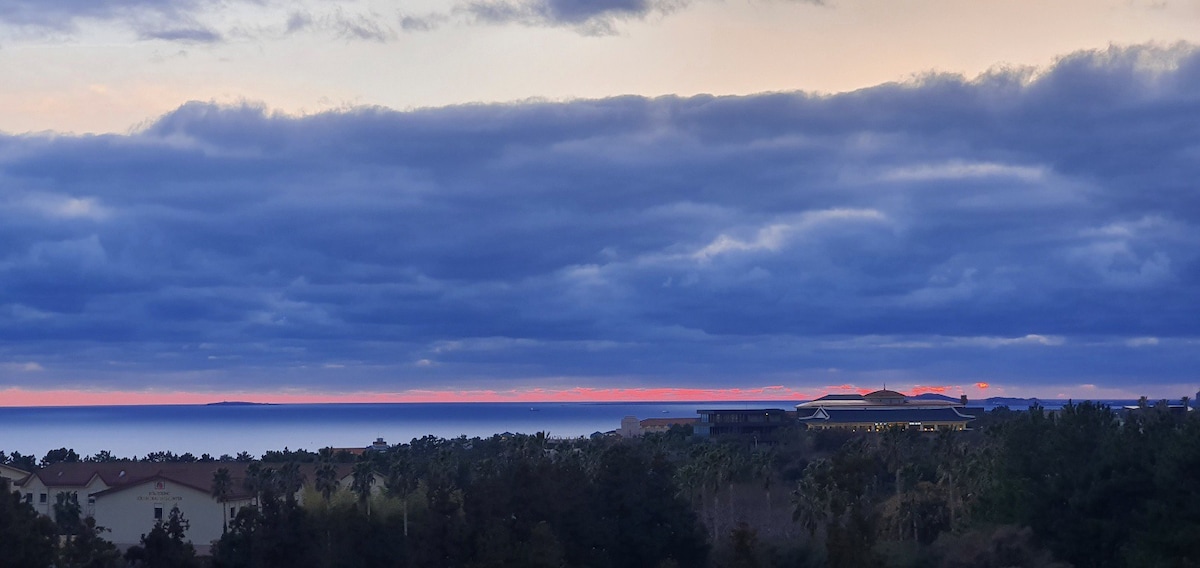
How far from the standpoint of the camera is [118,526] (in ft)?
295

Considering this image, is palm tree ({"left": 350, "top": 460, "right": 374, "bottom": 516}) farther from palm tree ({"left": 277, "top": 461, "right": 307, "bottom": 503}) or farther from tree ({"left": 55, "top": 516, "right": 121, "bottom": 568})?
tree ({"left": 55, "top": 516, "right": 121, "bottom": 568})

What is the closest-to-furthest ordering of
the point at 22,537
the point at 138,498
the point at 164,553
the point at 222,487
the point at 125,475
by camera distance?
the point at 22,537 < the point at 164,553 < the point at 222,487 < the point at 138,498 < the point at 125,475

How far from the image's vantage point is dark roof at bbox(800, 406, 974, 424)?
580 feet

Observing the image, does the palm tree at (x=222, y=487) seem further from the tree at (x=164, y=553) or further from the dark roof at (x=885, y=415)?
the dark roof at (x=885, y=415)

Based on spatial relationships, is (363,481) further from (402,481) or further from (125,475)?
(125,475)

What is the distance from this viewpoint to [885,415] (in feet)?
585

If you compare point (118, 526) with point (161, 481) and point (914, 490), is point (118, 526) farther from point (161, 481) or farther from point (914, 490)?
point (914, 490)

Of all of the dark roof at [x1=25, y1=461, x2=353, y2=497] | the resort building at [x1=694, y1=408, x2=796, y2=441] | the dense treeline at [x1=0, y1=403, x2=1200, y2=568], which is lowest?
the dense treeline at [x1=0, y1=403, x2=1200, y2=568]

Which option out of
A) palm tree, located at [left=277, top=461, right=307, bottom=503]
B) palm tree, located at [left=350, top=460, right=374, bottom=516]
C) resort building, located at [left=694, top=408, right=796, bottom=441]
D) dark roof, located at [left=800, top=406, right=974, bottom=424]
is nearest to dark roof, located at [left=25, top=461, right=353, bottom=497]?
palm tree, located at [left=277, top=461, right=307, bottom=503]

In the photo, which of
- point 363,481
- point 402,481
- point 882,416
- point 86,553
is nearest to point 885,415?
point 882,416

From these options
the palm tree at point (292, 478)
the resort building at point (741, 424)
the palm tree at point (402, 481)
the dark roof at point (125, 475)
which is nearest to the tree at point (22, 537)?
the palm tree at point (402, 481)

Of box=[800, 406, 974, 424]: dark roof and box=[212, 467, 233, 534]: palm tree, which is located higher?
box=[800, 406, 974, 424]: dark roof

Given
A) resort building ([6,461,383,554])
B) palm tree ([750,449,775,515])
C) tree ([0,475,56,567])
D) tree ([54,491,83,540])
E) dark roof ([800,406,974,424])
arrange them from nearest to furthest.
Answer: tree ([0,475,56,567])
tree ([54,491,83,540])
resort building ([6,461,383,554])
palm tree ([750,449,775,515])
dark roof ([800,406,974,424])

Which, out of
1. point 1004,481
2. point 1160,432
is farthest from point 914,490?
point 1160,432
